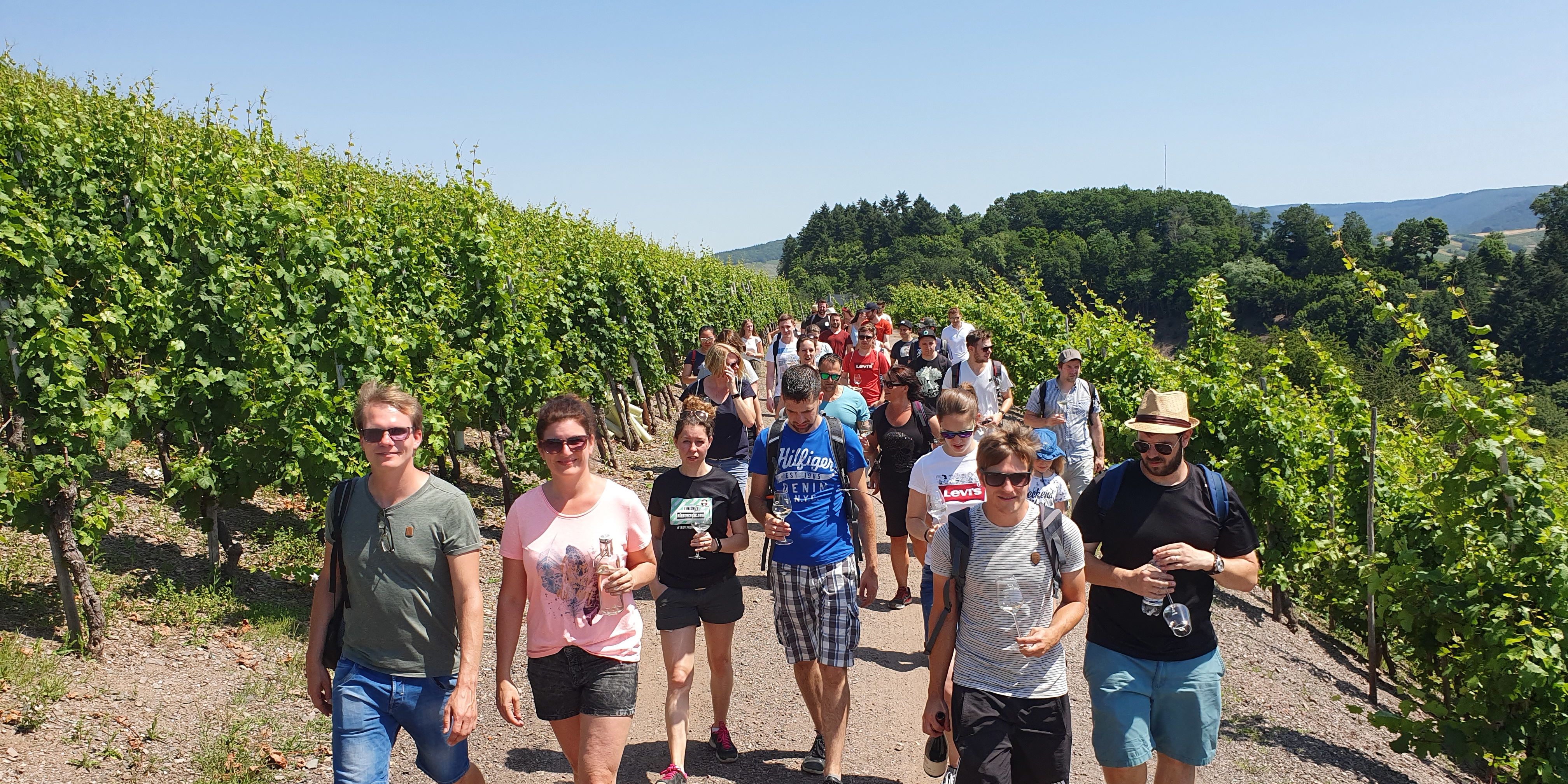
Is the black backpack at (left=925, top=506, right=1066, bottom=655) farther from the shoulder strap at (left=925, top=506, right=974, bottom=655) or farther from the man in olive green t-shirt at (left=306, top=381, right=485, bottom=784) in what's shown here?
the man in olive green t-shirt at (left=306, top=381, right=485, bottom=784)

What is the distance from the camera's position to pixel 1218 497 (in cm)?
377

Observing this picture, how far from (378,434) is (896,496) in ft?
13.3

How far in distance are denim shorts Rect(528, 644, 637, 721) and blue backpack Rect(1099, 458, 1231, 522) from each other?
1869 mm

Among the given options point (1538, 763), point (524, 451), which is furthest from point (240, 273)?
point (1538, 763)

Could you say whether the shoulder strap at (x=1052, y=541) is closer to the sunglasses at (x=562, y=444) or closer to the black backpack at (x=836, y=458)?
the black backpack at (x=836, y=458)

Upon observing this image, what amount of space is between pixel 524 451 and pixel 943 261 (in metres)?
96.7

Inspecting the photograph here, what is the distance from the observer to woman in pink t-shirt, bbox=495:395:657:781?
3.48 m

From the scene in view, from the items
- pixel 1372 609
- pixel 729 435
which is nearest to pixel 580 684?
pixel 729 435

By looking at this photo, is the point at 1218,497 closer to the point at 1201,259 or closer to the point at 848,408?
the point at 848,408

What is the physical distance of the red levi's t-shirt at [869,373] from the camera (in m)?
11.5

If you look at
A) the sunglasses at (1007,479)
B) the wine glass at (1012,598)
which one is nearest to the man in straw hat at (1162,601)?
the wine glass at (1012,598)

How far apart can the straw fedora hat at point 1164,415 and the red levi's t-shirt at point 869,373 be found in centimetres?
758

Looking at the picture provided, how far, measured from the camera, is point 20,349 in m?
5.69

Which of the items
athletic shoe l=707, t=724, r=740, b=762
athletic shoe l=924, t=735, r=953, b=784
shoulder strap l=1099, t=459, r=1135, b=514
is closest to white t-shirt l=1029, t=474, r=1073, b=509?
shoulder strap l=1099, t=459, r=1135, b=514
